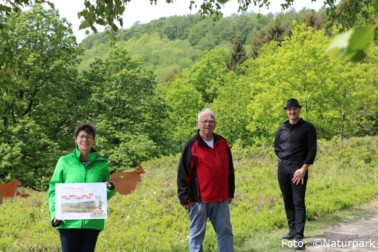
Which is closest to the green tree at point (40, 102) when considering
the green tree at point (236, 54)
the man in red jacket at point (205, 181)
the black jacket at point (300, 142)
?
the black jacket at point (300, 142)

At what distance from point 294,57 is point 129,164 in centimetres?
1210

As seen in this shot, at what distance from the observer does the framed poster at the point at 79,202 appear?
10.8 feet

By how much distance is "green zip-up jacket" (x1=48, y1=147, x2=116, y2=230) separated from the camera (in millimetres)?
3334

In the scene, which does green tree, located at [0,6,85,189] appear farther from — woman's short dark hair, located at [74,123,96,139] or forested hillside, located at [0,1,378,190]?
woman's short dark hair, located at [74,123,96,139]

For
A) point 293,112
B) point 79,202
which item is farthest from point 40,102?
point 79,202

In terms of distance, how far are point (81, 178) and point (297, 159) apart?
277cm

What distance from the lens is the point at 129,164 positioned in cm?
2370

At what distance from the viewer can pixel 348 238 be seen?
5.16m

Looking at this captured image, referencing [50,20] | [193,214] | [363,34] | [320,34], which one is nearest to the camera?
[363,34]

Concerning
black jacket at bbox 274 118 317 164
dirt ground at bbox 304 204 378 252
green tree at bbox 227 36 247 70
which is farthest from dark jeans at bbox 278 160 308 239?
green tree at bbox 227 36 247 70

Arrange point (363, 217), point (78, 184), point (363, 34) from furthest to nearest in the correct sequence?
point (363, 217), point (78, 184), point (363, 34)

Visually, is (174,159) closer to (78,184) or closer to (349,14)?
(349,14)

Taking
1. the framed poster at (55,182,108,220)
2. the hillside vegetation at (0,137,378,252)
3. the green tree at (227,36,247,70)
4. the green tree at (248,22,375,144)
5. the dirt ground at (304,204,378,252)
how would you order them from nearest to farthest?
1. the framed poster at (55,182,108,220)
2. the dirt ground at (304,204,378,252)
3. the hillside vegetation at (0,137,378,252)
4. the green tree at (248,22,375,144)
5. the green tree at (227,36,247,70)

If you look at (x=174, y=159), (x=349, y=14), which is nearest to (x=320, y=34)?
(x=174, y=159)
